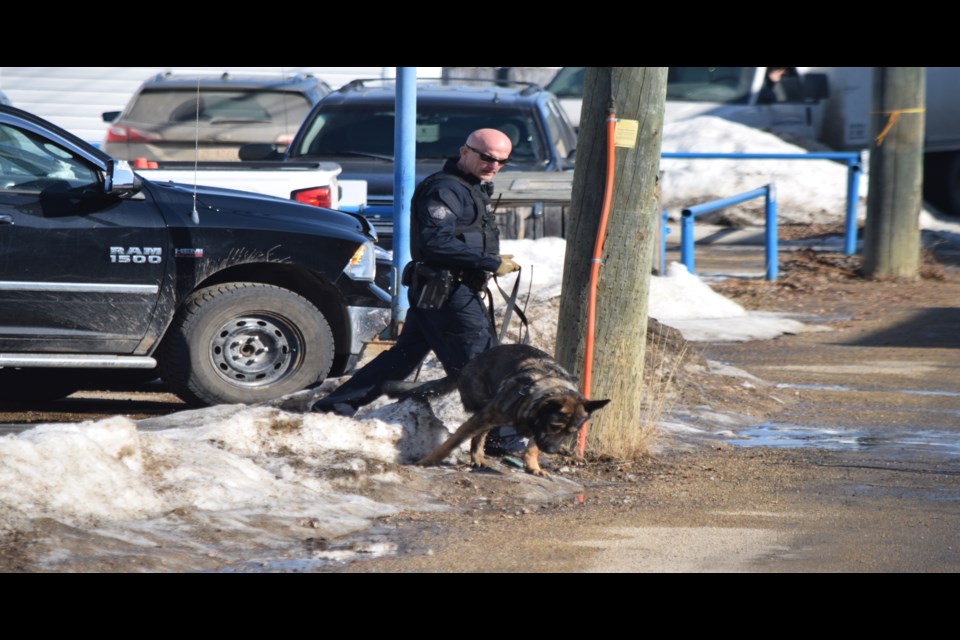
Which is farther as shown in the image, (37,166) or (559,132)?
(559,132)

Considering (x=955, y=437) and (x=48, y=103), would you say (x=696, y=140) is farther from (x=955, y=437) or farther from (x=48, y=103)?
(x=955, y=437)

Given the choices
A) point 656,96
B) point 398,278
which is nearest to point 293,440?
point 656,96

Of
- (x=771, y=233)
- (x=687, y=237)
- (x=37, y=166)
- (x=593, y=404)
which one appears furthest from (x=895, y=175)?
(x=37, y=166)

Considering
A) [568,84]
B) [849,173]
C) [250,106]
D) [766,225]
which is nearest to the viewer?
[766,225]

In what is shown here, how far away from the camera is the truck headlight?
8.19 m

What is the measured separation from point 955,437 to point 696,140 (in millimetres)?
11135

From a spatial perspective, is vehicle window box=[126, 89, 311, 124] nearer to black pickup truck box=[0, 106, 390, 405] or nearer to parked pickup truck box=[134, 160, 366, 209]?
parked pickup truck box=[134, 160, 366, 209]

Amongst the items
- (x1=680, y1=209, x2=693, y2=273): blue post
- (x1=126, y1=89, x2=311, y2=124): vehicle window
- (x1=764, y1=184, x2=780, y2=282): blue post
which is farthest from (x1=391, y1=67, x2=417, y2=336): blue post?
(x1=764, y1=184, x2=780, y2=282): blue post

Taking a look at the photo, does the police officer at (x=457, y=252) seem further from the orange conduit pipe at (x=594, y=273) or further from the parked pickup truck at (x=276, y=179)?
the parked pickup truck at (x=276, y=179)

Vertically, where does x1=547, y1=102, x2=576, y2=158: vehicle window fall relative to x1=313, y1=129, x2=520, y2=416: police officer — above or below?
above

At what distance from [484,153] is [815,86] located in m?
14.1

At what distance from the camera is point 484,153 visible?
669 centimetres

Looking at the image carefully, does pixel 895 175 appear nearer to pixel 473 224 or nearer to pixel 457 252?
pixel 473 224

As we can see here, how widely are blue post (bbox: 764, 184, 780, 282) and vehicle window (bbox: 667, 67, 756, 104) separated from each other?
585 centimetres
